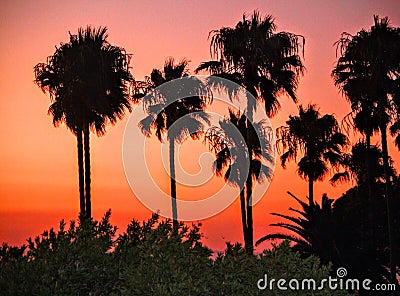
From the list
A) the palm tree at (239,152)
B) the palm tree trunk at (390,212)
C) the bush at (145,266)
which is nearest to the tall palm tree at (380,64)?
the palm tree trunk at (390,212)

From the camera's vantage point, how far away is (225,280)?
294 inches

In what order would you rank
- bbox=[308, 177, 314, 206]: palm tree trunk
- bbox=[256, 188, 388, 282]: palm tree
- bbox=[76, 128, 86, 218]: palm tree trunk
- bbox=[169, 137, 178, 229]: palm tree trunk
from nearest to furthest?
bbox=[256, 188, 388, 282]: palm tree, bbox=[76, 128, 86, 218]: palm tree trunk, bbox=[169, 137, 178, 229]: palm tree trunk, bbox=[308, 177, 314, 206]: palm tree trunk

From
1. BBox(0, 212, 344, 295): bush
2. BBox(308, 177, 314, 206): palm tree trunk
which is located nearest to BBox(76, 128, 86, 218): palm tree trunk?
BBox(308, 177, 314, 206): palm tree trunk

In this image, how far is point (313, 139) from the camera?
51656 millimetres

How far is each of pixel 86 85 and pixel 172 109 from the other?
28.9ft

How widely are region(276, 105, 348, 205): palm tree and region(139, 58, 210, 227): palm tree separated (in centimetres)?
724

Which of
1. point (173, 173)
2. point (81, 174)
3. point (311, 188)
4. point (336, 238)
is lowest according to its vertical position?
point (336, 238)

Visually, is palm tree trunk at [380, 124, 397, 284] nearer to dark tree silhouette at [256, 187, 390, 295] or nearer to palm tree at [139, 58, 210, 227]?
dark tree silhouette at [256, 187, 390, 295]

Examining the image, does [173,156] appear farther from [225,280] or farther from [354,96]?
[225,280]

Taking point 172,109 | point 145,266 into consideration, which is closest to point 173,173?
point 172,109

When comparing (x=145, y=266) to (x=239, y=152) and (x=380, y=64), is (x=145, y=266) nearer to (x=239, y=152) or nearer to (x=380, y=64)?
(x=380, y=64)

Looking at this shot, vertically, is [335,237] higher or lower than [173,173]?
lower

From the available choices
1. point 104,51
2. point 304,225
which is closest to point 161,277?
point 304,225

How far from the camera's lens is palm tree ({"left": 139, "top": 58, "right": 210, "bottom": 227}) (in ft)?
151
